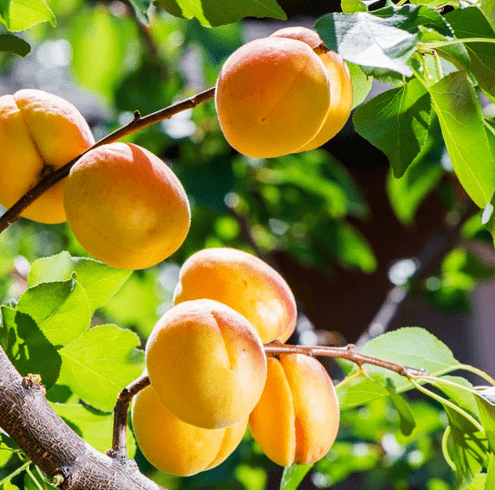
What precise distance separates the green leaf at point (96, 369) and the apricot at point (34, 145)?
101mm

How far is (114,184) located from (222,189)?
66 cm

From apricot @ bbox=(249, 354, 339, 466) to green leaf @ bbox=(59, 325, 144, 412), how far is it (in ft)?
0.36

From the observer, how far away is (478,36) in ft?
1.07

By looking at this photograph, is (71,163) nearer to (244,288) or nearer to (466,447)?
(244,288)

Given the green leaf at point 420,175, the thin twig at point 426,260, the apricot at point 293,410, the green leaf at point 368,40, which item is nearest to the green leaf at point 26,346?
the apricot at point 293,410

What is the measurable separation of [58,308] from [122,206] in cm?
10

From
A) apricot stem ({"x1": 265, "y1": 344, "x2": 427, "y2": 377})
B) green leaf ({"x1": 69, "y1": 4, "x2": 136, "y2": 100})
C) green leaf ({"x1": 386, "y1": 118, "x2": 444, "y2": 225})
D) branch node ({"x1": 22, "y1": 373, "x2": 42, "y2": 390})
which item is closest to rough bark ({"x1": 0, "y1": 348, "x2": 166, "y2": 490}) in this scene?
branch node ({"x1": 22, "y1": 373, "x2": 42, "y2": 390})

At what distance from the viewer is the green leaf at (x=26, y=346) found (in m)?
0.38

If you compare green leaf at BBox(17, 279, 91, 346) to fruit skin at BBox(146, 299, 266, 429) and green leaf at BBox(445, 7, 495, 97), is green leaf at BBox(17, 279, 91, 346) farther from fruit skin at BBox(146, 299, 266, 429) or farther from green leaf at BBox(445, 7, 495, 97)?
green leaf at BBox(445, 7, 495, 97)

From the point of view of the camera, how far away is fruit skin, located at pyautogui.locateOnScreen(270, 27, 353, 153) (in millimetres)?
363

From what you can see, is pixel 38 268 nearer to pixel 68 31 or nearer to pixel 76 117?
pixel 76 117

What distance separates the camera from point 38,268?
0.45 meters

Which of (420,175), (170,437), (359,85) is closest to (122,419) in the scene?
(170,437)

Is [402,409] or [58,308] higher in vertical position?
[58,308]
